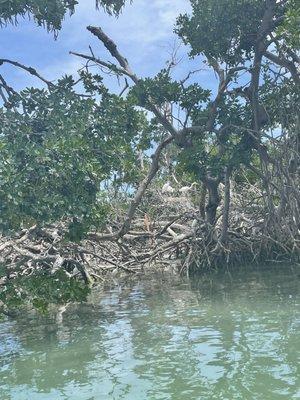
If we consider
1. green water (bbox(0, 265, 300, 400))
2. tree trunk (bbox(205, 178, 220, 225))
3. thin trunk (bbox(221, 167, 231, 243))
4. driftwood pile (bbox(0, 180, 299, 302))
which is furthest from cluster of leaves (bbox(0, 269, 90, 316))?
tree trunk (bbox(205, 178, 220, 225))

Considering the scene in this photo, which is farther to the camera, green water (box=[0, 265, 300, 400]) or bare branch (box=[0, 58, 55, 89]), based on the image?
bare branch (box=[0, 58, 55, 89])

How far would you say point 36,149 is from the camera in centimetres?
553

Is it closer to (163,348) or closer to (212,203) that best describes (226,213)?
(212,203)

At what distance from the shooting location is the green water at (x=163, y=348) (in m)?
4.33

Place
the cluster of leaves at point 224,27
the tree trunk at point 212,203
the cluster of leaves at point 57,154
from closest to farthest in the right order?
the cluster of leaves at point 57,154
the cluster of leaves at point 224,27
the tree trunk at point 212,203

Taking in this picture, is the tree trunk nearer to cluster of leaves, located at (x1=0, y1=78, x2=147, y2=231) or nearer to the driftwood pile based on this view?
the driftwood pile

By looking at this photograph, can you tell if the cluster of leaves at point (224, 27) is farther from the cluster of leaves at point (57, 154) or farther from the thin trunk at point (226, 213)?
the cluster of leaves at point (57, 154)

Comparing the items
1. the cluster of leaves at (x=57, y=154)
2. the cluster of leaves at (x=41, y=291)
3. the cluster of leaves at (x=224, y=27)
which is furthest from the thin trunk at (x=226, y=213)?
the cluster of leaves at (x=41, y=291)

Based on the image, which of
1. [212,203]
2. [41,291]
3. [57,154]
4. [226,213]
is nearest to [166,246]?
[212,203]

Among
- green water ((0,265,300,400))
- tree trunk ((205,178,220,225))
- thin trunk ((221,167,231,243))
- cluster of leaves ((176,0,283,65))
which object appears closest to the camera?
green water ((0,265,300,400))

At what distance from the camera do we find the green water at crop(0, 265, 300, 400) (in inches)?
171

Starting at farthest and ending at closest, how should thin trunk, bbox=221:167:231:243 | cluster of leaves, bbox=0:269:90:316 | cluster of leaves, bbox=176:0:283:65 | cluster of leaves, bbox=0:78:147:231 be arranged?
thin trunk, bbox=221:167:231:243
cluster of leaves, bbox=176:0:283:65
cluster of leaves, bbox=0:269:90:316
cluster of leaves, bbox=0:78:147:231

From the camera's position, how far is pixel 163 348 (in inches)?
216

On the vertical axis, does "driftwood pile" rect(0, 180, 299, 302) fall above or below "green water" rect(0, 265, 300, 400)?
above
